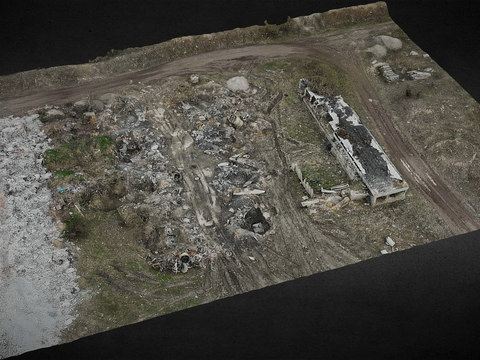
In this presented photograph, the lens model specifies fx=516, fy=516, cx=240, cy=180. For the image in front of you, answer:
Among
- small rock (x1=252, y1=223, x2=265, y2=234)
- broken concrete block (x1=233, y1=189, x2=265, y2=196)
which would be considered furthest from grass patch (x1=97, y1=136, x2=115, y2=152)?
small rock (x1=252, y1=223, x2=265, y2=234)

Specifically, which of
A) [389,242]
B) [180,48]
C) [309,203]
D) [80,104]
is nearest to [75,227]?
[80,104]

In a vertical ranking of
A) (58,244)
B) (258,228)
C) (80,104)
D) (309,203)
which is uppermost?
(80,104)

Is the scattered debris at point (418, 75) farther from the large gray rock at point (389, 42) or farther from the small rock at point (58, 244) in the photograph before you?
the small rock at point (58, 244)

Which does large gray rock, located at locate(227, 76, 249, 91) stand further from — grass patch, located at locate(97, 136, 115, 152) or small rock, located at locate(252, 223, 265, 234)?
small rock, located at locate(252, 223, 265, 234)

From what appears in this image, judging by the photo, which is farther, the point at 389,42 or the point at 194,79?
the point at 389,42

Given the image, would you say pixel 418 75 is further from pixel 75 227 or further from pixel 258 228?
pixel 75 227

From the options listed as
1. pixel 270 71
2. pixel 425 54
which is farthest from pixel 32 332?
pixel 425 54

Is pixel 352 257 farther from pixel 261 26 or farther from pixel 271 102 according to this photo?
pixel 261 26
